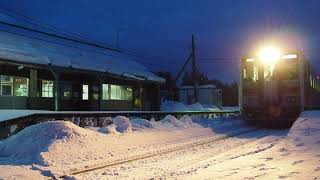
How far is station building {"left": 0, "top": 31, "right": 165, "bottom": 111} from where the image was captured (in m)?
27.1

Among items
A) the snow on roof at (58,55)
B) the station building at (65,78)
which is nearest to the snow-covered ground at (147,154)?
the snow on roof at (58,55)

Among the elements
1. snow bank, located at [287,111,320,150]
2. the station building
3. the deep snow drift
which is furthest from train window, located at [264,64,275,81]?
the station building

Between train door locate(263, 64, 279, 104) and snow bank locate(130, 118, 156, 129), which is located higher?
train door locate(263, 64, 279, 104)

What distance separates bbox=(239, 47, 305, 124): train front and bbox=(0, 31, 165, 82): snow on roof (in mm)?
11018

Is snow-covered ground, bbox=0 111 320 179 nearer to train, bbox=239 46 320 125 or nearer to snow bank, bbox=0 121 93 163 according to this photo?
snow bank, bbox=0 121 93 163

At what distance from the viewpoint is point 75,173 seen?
9.84 metres

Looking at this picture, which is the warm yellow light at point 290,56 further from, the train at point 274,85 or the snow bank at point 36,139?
the snow bank at point 36,139

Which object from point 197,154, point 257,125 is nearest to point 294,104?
point 257,125

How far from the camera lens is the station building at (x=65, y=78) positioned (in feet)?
88.8

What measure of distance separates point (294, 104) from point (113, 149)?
39.9ft

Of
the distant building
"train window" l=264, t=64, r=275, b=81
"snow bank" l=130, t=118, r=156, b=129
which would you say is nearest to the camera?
"snow bank" l=130, t=118, r=156, b=129

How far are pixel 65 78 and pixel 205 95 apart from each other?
106 feet

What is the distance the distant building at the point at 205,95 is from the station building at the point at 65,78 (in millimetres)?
19338

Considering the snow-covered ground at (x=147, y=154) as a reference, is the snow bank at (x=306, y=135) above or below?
above
